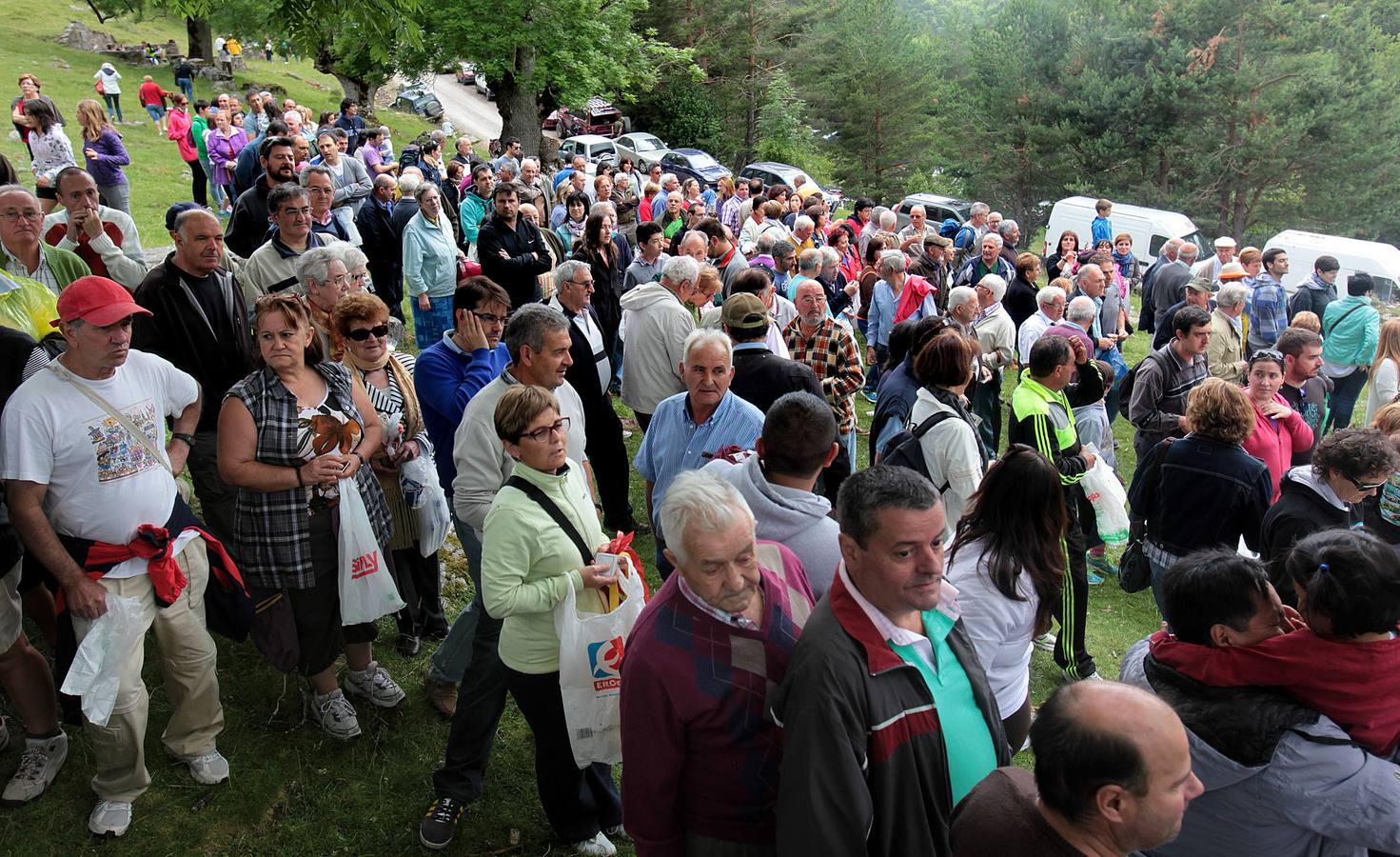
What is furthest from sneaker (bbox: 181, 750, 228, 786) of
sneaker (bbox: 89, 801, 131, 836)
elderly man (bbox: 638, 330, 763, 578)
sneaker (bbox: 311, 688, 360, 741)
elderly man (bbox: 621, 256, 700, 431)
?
elderly man (bbox: 621, 256, 700, 431)

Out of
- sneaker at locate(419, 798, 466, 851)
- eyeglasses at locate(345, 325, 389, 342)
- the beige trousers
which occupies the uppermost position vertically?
eyeglasses at locate(345, 325, 389, 342)

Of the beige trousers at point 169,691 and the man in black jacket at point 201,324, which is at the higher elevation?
the man in black jacket at point 201,324

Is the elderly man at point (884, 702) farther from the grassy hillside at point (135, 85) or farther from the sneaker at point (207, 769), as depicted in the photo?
the grassy hillside at point (135, 85)

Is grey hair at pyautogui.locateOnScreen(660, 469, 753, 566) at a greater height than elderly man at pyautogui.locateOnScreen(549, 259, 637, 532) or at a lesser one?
greater

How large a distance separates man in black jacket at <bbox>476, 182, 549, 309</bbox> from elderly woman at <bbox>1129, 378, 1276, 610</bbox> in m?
5.09

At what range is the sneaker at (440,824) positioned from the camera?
147 inches

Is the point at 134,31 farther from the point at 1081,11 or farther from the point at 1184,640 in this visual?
the point at 1184,640

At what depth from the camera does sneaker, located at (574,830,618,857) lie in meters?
3.71

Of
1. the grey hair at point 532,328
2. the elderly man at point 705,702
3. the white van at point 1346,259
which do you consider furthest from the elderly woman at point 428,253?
the white van at point 1346,259

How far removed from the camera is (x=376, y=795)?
158 inches

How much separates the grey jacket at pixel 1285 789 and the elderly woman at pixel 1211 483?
6.48 feet

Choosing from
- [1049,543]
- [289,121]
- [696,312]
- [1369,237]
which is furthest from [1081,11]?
[1049,543]

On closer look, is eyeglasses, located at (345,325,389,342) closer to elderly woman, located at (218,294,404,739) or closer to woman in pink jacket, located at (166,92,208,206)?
elderly woman, located at (218,294,404,739)

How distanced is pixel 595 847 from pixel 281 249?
3.95 metres
